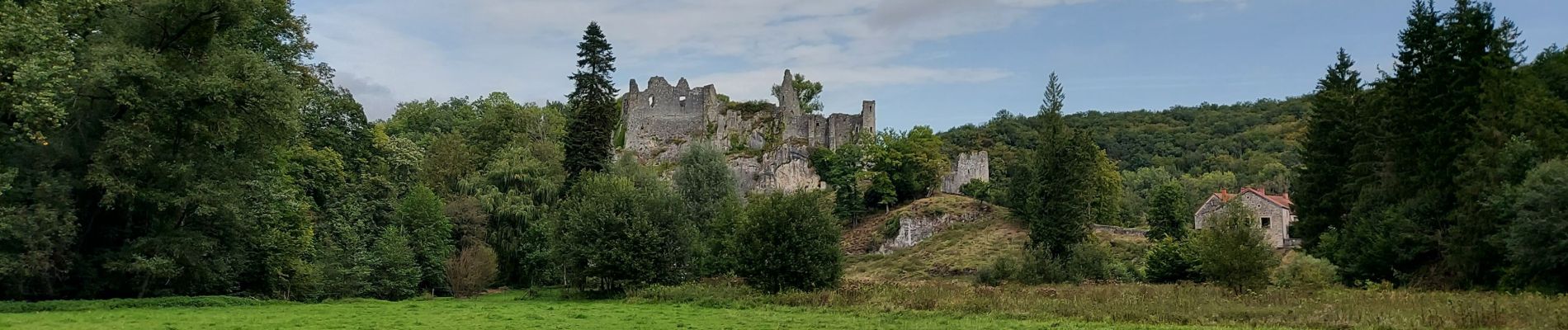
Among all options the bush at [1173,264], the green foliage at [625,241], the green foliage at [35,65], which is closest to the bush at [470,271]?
the green foliage at [625,241]

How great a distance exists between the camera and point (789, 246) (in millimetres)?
32969

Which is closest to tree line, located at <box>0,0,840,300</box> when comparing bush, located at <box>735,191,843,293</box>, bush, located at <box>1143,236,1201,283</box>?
bush, located at <box>735,191,843,293</box>

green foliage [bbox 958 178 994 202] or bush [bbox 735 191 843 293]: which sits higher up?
green foliage [bbox 958 178 994 202]

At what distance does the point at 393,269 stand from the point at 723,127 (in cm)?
4430

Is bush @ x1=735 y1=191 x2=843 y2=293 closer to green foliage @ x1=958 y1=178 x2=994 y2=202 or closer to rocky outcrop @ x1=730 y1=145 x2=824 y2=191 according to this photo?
rocky outcrop @ x1=730 y1=145 x2=824 y2=191

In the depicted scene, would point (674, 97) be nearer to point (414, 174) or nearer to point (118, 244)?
point (414, 174)

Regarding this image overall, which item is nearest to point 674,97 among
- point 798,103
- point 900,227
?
point 798,103

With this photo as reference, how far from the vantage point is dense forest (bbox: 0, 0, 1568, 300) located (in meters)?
26.3

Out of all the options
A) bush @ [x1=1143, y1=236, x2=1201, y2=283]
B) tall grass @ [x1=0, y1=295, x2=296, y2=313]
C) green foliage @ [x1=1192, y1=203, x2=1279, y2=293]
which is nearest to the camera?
tall grass @ [x1=0, y1=295, x2=296, y2=313]

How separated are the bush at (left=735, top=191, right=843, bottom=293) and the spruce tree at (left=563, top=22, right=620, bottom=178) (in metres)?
17.5

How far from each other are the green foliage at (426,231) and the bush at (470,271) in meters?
0.46

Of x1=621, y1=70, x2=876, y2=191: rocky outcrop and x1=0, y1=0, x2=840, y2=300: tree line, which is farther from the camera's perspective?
x1=621, y1=70, x2=876, y2=191: rocky outcrop

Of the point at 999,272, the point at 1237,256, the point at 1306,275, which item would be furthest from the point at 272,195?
the point at 1306,275

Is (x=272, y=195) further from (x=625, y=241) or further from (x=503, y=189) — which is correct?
(x=503, y=189)
